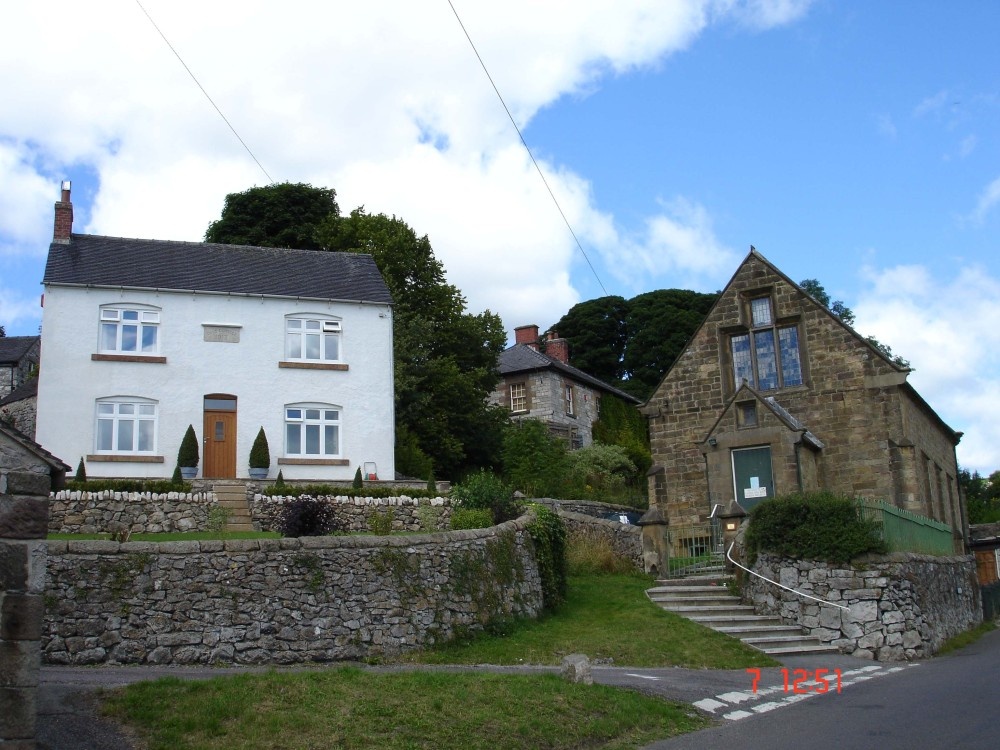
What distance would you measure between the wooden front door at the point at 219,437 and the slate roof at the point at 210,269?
10.9 ft

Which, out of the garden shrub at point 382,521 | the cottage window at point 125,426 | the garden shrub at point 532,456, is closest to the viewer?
the garden shrub at point 382,521

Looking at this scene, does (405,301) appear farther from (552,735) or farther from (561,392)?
(552,735)

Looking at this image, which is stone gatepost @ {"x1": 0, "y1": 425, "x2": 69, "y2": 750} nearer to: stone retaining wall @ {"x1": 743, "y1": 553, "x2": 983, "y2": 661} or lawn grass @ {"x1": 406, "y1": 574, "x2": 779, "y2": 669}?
lawn grass @ {"x1": 406, "y1": 574, "x2": 779, "y2": 669}

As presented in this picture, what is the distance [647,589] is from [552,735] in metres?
10.5

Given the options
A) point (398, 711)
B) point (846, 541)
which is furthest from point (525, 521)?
point (398, 711)

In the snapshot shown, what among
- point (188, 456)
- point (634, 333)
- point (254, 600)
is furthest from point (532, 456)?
point (634, 333)

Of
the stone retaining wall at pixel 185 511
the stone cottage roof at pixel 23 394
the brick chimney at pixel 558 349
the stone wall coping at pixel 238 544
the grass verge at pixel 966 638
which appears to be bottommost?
the grass verge at pixel 966 638

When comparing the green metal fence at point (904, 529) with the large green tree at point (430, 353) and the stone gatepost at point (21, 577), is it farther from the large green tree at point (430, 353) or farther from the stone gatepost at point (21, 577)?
the large green tree at point (430, 353)

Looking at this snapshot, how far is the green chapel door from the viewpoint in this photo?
2670cm

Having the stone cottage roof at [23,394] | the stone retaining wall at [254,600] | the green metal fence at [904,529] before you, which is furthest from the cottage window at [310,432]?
the stone cottage roof at [23,394]

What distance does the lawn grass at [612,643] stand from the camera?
16062mm

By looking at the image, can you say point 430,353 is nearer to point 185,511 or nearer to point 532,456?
point 532,456

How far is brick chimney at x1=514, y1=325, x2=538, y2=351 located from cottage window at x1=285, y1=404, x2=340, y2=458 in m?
28.2

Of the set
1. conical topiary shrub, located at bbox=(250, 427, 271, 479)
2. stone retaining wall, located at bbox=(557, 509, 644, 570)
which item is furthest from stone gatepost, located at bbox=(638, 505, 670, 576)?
conical topiary shrub, located at bbox=(250, 427, 271, 479)
